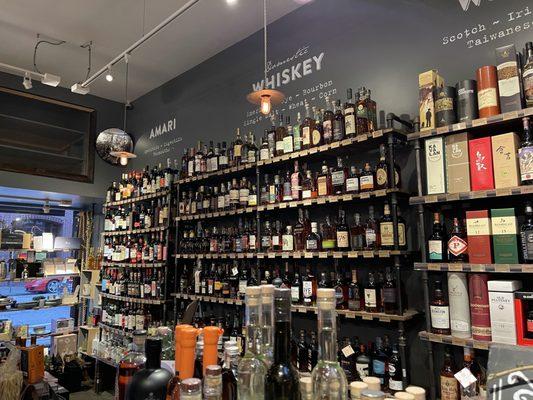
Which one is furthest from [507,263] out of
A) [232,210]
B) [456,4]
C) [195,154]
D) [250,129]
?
[195,154]

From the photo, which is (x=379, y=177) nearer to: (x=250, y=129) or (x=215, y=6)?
(x=250, y=129)

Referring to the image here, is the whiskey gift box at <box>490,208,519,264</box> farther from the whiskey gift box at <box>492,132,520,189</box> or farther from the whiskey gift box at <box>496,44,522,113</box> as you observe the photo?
the whiskey gift box at <box>496,44,522,113</box>

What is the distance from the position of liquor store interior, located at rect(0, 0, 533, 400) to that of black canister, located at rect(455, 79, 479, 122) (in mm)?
15

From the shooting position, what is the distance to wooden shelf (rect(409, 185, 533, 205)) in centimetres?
211

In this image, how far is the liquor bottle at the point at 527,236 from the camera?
208 cm

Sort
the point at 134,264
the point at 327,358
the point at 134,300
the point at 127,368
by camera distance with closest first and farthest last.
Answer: the point at 327,358
the point at 127,368
the point at 134,300
the point at 134,264

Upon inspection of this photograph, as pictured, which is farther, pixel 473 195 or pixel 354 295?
pixel 354 295

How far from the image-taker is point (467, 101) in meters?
2.40

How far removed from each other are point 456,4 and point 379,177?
1.38 meters

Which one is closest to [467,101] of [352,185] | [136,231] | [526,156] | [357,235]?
[526,156]

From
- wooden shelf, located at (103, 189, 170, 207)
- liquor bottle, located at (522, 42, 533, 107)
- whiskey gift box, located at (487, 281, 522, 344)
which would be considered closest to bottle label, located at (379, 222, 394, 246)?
whiskey gift box, located at (487, 281, 522, 344)

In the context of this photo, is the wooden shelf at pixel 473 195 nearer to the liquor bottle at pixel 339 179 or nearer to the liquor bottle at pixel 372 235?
the liquor bottle at pixel 372 235

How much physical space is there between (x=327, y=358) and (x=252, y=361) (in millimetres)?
206

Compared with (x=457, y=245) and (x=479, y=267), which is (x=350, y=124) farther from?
(x=479, y=267)
